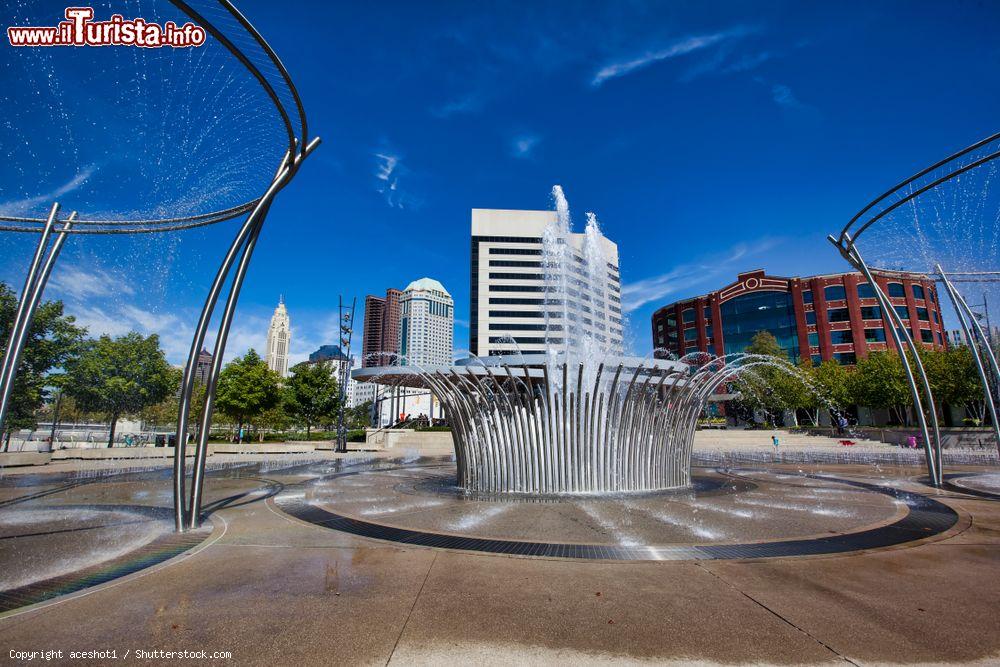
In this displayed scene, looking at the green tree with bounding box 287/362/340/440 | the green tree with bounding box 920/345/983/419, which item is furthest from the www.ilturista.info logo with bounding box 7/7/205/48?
the green tree with bounding box 920/345/983/419

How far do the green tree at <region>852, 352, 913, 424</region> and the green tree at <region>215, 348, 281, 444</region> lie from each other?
149ft

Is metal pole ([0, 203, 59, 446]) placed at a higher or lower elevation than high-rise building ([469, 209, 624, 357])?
lower

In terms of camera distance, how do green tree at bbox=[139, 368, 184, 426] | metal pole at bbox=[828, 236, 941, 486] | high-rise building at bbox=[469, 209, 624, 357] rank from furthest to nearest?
high-rise building at bbox=[469, 209, 624, 357] → green tree at bbox=[139, 368, 184, 426] → metal pole at bbox=[828, 236, 941, 486]

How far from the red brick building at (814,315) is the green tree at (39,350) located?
55.4 meters

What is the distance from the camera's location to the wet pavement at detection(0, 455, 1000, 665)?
325 cm

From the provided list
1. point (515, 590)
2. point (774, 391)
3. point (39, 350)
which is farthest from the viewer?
point (774, 391)

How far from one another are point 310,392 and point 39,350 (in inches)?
605

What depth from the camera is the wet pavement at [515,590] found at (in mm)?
3246

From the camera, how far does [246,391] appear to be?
3597 centimetres

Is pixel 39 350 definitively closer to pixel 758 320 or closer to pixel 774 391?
pixel 774 391

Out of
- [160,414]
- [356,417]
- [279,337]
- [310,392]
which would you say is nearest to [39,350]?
[310,392]

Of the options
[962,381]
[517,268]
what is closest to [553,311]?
[517,268]

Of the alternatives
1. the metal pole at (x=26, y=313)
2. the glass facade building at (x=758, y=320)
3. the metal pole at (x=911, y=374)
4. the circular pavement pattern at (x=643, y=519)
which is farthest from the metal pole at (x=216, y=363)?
the glass facade building at (x=758, y=320)

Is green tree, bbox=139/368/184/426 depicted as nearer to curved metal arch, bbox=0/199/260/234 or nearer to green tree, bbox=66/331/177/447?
green tree, bbox=66/331/177/447
